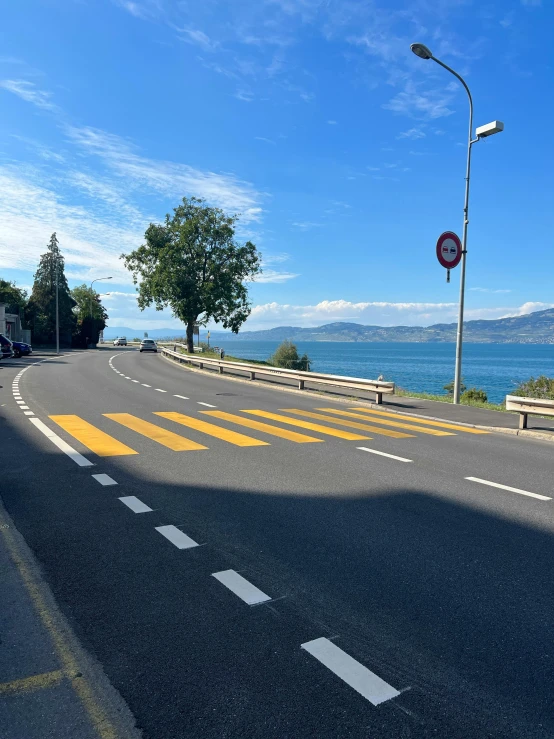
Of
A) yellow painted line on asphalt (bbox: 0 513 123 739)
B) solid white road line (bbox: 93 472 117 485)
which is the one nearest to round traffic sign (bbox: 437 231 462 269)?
solid white road line (bbox: 93 472 117 485)

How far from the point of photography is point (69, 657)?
318 centimetres

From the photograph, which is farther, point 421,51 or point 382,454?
point 421,51

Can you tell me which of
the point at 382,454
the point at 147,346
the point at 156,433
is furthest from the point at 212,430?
the point at 147,346

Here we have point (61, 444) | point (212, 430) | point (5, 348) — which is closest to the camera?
point (61, 444)

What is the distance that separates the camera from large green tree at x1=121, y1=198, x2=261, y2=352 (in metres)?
52.0

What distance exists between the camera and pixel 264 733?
2592mm

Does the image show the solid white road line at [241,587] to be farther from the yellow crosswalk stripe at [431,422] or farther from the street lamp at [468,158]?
the street lamp at [468,158]

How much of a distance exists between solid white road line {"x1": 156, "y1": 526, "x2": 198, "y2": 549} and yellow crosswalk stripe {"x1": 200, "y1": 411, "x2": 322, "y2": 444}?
496 centimetres

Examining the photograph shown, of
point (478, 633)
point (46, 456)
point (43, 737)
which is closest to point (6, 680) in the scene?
point (43, 737)

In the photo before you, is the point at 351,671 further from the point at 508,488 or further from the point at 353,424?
the point at 353,424

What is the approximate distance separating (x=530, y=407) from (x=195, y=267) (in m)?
44.2

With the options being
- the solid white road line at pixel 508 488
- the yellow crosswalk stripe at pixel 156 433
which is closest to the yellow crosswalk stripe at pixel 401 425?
the solid white road line at pixel 508 488

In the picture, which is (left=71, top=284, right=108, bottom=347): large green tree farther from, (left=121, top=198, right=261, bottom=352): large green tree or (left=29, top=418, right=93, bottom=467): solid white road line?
(left=29, top=418, right=93, bottom=467): solid white road line

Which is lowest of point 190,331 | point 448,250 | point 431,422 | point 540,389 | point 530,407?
point 540,389
